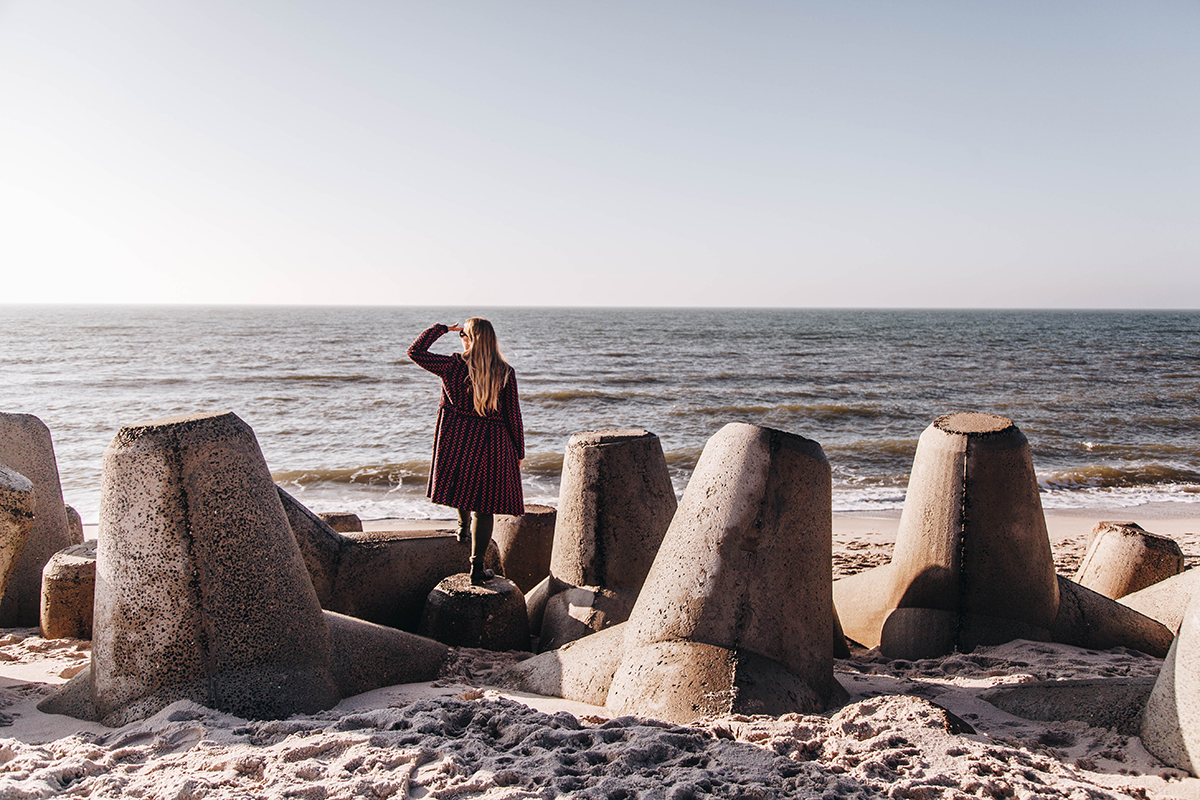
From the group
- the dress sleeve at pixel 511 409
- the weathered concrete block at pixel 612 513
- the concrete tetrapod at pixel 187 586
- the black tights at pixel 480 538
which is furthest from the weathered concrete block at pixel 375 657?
the dress sleeve at pixel 511 409

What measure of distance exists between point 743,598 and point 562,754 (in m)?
0.84

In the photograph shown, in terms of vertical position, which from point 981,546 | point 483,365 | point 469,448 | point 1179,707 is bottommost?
point 1179,707

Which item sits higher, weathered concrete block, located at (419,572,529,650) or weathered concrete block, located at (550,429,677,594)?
weathered concrete block, located at (550,429,677,594)

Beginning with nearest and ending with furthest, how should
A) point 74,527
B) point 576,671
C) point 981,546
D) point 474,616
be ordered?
point 576,671 < point 981,546 < point 474,616 < point 74,527

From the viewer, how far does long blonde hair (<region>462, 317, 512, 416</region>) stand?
3.85 meters

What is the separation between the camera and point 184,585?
254cm

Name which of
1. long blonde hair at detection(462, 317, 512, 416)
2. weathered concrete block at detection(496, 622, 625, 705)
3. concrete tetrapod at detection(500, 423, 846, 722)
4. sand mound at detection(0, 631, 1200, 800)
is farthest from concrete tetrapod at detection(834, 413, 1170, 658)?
long blonde hair at detection(462, 317, 512, 416)

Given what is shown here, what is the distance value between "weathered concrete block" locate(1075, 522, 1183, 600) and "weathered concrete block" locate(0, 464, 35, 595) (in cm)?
568

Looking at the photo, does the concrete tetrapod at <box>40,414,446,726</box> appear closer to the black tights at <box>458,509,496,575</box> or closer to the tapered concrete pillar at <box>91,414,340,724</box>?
the tapered concrete pillar at <box>91,414,340,724</box>

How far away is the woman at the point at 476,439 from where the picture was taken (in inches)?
154

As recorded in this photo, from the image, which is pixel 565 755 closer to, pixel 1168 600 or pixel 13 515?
pixel 13 515

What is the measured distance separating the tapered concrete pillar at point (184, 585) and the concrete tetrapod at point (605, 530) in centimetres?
159

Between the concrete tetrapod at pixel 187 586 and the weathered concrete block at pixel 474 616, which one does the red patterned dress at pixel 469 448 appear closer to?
the weathered concrete block at pixel 474 616

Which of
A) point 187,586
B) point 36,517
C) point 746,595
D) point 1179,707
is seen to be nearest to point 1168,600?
point 1179,707
